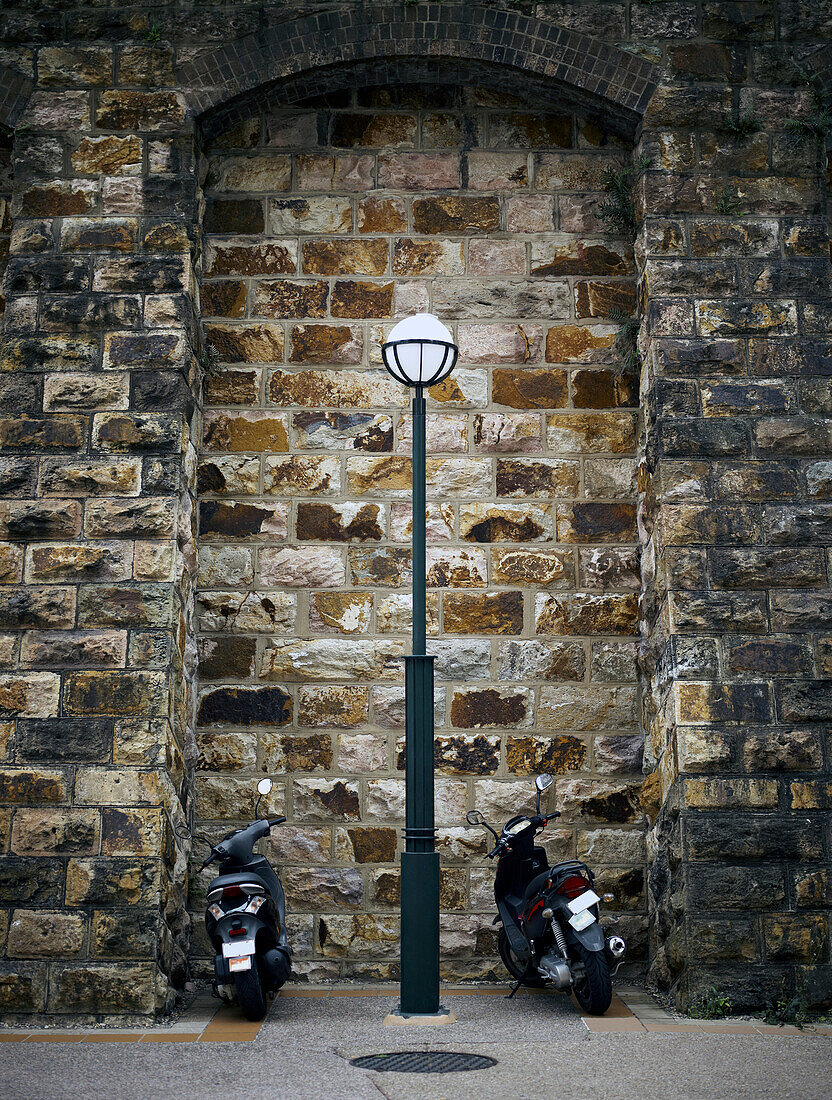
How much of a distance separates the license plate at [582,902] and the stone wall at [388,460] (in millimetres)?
525

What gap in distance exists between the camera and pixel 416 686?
179 inches

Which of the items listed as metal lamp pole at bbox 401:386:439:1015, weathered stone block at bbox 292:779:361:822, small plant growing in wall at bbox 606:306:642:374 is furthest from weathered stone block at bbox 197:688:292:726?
small plant growing in wall at bbox 606:306:642:374

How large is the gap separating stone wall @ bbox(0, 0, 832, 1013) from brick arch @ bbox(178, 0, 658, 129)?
0.02 meters

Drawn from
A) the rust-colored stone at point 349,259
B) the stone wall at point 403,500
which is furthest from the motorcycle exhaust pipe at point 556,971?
the rust-colored stone at point 349,259

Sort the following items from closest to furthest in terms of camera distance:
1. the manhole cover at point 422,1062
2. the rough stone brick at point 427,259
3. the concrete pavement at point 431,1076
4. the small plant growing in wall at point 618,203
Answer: the concrete pavement at point 431,1076 → the manhole cover at point 422,1062 → the small plant growing in wall at point 618,203 → the rough stone brick at point 427,259

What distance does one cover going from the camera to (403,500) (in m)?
5.58

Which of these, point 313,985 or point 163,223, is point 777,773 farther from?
point 163,223

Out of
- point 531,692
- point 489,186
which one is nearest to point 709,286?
point 489,186

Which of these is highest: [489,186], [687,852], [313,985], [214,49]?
[214,49]

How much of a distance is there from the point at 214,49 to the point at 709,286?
118 inches

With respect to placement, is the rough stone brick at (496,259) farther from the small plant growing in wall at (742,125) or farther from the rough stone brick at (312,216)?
the small plant growing in wall at (742,125)

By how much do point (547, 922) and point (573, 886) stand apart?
21 cm

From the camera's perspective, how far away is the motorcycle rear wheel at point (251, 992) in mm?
4316

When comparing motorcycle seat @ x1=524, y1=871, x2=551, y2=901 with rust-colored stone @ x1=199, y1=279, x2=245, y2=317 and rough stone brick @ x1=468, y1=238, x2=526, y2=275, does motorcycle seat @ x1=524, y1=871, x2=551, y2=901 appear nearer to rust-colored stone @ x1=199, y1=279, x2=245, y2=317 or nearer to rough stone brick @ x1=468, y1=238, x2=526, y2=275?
rough stone brick @ x1=468, y1=238, x2=526, y2=275
